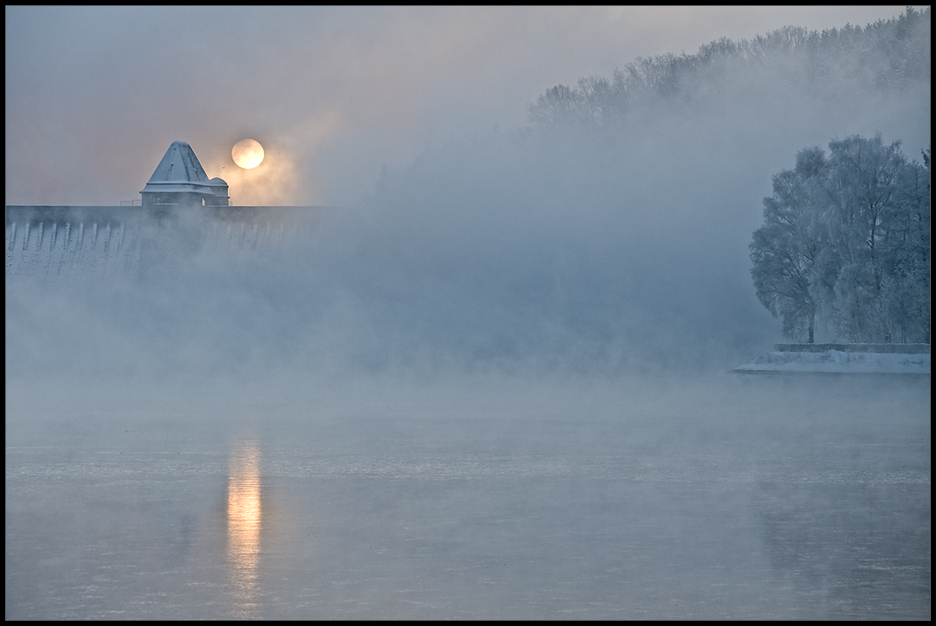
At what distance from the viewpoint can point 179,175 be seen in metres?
66.6

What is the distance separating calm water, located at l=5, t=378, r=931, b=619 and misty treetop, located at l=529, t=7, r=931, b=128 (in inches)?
1192

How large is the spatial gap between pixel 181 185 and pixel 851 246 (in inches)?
1543

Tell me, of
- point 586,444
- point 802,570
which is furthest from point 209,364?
point 802,570

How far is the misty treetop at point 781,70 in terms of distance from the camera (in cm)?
5072

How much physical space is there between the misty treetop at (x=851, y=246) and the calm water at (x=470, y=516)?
13402 millimetres

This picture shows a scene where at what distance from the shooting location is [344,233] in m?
63.6

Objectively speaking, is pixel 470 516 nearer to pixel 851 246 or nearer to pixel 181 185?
pixel 851 246

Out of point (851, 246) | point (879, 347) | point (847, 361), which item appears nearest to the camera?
point (879, 347)

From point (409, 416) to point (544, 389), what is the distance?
9.66 m

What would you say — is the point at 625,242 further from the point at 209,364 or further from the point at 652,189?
the point at 209,364

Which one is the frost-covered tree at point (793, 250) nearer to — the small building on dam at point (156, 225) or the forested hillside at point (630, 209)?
the forested hillside at point (630, 209)

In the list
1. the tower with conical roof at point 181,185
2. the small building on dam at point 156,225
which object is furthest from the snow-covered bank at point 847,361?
the tower with conical roof at point 181,185

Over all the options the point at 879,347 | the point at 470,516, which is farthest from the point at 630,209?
the point at 470,516

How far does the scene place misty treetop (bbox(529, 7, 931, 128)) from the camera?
166 ft
